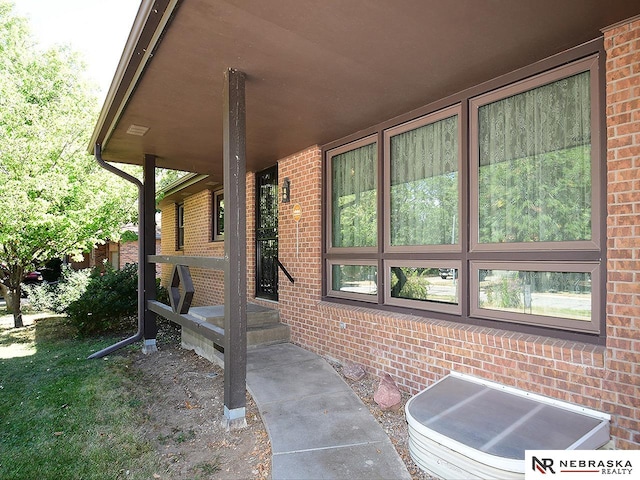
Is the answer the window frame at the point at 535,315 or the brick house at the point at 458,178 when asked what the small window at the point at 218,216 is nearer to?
the brick house at the point at 458,178

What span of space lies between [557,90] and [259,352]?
13.7ft

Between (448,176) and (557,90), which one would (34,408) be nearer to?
(448,176)

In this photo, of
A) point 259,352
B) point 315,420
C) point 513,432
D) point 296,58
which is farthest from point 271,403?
point 296,58

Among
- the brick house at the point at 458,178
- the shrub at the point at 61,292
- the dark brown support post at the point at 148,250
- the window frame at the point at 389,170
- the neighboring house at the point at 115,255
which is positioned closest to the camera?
the brick house at the point at 458,178

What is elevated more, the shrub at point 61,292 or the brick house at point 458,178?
the brick house at point 458,178

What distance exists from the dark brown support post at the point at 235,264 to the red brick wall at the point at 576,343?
1.57m

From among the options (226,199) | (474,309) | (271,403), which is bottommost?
(271,403)

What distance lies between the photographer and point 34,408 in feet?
13.0

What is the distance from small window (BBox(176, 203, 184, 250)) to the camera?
1120cm

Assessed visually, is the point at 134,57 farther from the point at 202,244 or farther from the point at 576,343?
the point at 202,244

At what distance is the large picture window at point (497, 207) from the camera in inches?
108

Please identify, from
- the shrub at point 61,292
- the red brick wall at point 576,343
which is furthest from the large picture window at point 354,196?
the shrub at point 61,292

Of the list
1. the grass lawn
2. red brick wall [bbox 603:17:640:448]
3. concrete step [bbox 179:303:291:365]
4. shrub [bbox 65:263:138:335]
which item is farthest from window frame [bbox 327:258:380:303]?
Result: shrub [bbox 65:263:138:335]

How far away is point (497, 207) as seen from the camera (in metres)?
3.24
